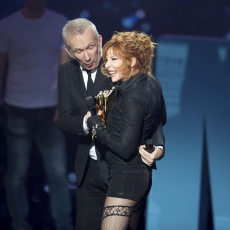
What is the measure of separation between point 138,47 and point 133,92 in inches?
9.0

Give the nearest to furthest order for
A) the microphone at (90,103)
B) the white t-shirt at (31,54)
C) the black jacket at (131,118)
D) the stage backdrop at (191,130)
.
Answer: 1. the black jacket at (131,118)
2. the microphone at (90,103)
3. the white t-shirt at (31,54)
4. the stage backdrop at (191,130)

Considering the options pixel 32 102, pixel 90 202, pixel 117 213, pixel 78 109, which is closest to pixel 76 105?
pixel 78 109

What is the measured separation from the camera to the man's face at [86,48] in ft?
9.00

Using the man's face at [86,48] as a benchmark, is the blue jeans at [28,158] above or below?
below

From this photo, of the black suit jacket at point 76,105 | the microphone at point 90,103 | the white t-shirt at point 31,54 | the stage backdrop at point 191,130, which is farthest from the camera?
the stage backdrop at point 191,130

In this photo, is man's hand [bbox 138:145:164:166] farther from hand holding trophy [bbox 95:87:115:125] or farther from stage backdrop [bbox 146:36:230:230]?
stage backdrop [bbox 146:36:230:230]

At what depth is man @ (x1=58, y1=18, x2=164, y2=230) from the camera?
2.75 meters

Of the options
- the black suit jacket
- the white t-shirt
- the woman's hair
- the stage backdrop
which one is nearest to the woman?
the woman's hair

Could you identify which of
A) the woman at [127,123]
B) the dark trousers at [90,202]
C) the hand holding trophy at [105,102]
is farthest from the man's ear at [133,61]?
the dark trousers at [90,202]

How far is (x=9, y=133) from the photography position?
3.82 meters

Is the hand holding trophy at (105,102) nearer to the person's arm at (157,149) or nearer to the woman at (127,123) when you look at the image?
the woman at (127,123)

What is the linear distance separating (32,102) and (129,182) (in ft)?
4.88

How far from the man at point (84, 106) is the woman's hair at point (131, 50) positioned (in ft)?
0.84

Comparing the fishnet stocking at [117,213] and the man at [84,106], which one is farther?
the man at [84,106]
